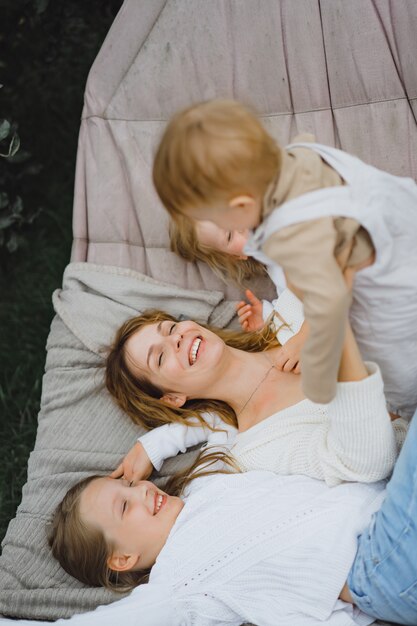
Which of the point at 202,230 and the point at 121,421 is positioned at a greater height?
the point at 202,230

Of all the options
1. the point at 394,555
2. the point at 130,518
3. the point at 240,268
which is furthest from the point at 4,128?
the point at 394,555

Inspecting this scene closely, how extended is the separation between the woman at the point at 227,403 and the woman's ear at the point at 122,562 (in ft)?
0.91

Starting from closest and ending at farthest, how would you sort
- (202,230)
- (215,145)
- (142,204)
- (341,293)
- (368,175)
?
(215,145)
(341,293)
(368,175)
(202,230)
(142,204)

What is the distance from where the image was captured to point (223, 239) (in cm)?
252

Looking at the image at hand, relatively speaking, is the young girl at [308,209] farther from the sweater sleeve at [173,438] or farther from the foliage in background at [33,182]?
the foliage in background at [33,182]

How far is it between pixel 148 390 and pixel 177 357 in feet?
0.76

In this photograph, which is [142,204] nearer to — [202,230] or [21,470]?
[202,230]

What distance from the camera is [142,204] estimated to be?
277 cm

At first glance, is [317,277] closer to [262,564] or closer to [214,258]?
[262,564]

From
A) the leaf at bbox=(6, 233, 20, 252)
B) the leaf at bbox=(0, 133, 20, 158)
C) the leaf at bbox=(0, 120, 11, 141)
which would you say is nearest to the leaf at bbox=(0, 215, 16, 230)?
the leaf at bbox=(6, 233, 20, 252)

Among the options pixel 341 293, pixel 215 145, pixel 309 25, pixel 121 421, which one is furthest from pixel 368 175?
pixel 121 421

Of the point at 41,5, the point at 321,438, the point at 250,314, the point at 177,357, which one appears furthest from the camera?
the point at 41,5

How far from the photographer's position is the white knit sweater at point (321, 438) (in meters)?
1.85

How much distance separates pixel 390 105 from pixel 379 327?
1.05 m
